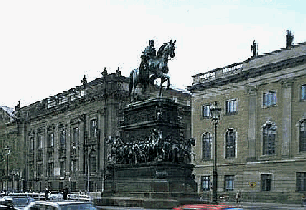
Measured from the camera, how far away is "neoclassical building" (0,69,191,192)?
67375 mm

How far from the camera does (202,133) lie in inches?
2372

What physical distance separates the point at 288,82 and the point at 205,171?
52.7ft

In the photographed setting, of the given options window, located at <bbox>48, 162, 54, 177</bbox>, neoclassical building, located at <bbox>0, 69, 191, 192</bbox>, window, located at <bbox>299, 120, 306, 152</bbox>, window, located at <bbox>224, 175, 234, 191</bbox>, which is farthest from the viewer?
window, located at <bbox>48, 162, 54, 177</bbox>

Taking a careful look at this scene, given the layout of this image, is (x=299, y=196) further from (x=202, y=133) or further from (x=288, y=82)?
(x=202, y=133)

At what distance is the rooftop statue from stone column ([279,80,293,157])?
23475 mm

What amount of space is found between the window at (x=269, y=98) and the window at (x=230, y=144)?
5.58 m

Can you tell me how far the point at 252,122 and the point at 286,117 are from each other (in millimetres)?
4743

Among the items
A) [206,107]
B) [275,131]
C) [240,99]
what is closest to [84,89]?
[206,107]

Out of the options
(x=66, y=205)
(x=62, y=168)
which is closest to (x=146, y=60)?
(x=66, y=205)

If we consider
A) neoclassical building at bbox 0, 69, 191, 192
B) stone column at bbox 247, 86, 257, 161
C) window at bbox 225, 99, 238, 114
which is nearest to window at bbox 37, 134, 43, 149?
neoclassical building at bbox 0, 69, 191, 192

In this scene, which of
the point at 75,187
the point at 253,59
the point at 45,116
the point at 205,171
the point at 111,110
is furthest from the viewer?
the point at 45,116

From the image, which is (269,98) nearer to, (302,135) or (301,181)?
(302,135)

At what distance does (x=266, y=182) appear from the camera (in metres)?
51.3

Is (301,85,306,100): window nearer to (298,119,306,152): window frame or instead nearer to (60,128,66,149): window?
(298,119,306,152): window frame
